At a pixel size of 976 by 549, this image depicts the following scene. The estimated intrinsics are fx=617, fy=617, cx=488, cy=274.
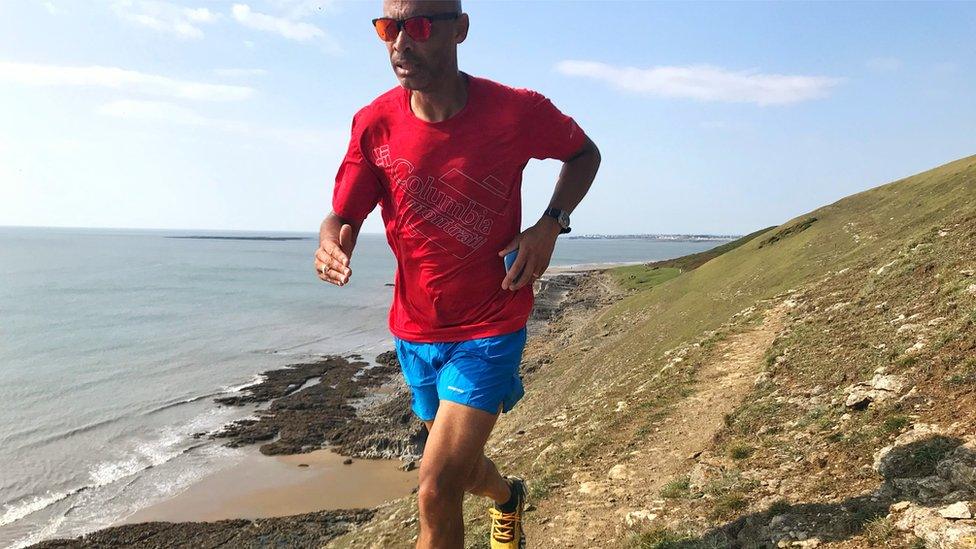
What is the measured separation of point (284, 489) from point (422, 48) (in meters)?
17.7

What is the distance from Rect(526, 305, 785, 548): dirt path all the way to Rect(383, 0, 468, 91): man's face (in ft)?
13.1

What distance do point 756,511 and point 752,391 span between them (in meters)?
3.60

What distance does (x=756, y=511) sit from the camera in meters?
4.69

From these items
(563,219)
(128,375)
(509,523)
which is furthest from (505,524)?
(128,375)

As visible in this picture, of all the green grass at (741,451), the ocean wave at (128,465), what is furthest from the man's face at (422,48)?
the ocean wave at (128,465)

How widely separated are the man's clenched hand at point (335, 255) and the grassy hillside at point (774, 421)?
10.6ft

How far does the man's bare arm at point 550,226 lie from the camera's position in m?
3.38

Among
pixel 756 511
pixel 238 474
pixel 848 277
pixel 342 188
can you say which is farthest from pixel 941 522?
pixel 238 474

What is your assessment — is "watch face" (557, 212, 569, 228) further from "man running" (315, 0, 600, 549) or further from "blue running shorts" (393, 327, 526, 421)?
"blue running shorts" (393, 327, 526, 421)

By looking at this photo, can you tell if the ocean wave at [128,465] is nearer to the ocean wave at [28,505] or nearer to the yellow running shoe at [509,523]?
the ocean wave at [28,505]

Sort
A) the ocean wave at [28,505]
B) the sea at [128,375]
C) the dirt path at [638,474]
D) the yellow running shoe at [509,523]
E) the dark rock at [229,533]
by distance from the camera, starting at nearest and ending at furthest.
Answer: the yellow running shoe at [509,523], the dirt path at [638,474], the dark rock at [229,533], the ocean wave at [28,505], the sea at [128,375]

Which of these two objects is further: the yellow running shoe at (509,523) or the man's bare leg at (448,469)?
the yellow running shoe at (509,523)

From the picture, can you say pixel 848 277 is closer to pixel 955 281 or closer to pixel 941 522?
pixel 955 281

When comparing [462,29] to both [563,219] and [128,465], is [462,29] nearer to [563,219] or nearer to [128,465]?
[563,219]
